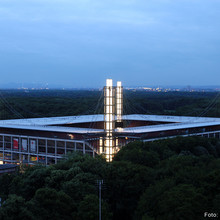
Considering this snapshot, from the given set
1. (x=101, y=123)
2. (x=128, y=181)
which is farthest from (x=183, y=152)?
(x=101, y=123)

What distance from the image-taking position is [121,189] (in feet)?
90.2

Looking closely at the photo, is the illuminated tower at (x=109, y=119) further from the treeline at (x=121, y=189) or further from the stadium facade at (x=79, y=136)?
the treeline at (x=121, y=189)

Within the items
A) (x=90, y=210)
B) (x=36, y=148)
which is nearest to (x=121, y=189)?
(x=90, y=210)

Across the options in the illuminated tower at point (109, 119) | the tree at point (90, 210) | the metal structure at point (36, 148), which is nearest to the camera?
the tree at point (90, 210)

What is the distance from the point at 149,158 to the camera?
109 ft

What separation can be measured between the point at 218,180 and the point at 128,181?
20.4ft

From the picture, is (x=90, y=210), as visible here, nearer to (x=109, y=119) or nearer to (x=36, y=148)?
(x=109, y=119)

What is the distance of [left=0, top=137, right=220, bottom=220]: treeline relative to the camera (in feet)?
71.0

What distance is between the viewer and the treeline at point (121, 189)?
21.6 m

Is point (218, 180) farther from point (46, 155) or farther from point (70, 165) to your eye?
point (46, 155)

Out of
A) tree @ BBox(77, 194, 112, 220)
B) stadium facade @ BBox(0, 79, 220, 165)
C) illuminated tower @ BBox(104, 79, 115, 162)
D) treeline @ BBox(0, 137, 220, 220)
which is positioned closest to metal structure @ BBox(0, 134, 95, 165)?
stadium facade @ BBox(0, 79, 220, 165)

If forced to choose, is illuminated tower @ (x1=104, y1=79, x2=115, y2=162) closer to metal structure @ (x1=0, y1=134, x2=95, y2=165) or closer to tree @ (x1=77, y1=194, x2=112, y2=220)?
metal structure @ (x1=0, y1=134, x2=95, y2=165)

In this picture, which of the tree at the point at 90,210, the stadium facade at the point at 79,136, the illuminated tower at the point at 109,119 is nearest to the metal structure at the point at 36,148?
the stadium facade at the point at 79,136

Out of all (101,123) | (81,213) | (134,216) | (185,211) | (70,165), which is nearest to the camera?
(185,211)
